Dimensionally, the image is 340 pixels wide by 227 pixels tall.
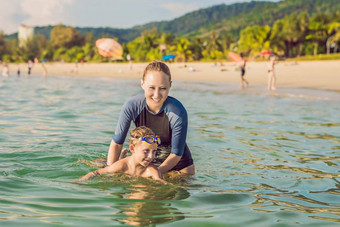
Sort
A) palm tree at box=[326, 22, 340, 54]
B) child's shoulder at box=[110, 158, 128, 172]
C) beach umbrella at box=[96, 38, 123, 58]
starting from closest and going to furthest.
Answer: child's shoulder at box=[110, 158, 128, 172]
beach umbrella at box=[96, 38, 123, 58]
palm tree at box=[326, 22, 340, 54]

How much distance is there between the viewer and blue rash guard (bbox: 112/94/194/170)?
178 inches

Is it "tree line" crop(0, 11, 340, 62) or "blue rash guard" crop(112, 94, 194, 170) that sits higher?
"tree line" crop(0, 11, 340, 62)

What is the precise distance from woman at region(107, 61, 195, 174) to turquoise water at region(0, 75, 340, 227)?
363 millimetres

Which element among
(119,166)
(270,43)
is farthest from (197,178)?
(270,43)

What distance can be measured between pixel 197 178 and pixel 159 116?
1062 millimetres

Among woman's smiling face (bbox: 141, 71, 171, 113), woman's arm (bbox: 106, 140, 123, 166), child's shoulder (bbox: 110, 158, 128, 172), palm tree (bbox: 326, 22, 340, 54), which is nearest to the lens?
woman's smiling face (bbox: 141, 71, 171, 113)

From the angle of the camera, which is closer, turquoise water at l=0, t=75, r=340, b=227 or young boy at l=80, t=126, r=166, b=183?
turquoise water at l=0, t=75, r=340, b=227

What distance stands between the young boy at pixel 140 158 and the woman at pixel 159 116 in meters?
0.17

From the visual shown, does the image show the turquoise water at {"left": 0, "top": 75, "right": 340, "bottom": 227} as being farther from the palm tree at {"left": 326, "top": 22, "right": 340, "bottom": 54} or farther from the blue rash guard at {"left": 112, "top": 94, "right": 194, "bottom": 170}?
the palm tree at {"left": 326, "top": 22, "right": 340, "bottom": 54}

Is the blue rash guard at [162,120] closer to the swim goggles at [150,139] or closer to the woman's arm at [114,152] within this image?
the woman's arm at [114,152]

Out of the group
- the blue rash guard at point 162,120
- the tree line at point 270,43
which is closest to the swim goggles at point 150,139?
the blue rash guard at point 162,120

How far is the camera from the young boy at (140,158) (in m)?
4.34

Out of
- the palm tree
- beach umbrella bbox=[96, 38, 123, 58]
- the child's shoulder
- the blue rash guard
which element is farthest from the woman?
the palm tree

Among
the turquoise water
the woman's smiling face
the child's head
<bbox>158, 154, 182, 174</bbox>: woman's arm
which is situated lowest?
the turquoise water
